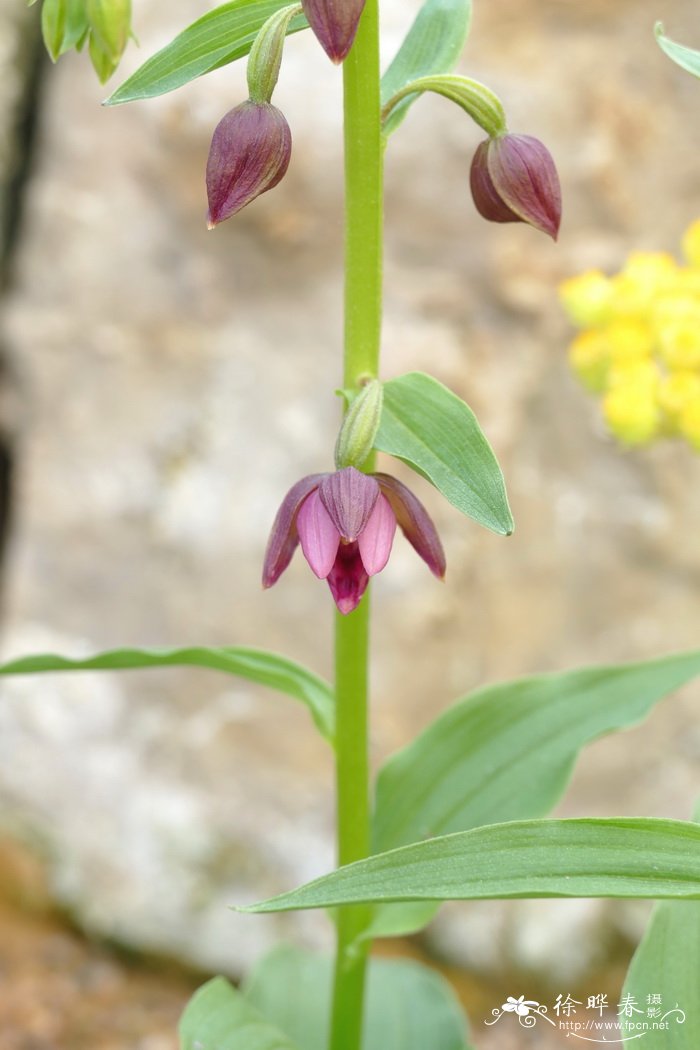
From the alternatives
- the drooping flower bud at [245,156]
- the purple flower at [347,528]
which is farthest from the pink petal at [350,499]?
the drooping flower bud at [245,156]

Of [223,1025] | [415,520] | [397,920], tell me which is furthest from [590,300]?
[223,1025]

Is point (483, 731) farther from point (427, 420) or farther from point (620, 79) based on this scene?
point (620, 79)

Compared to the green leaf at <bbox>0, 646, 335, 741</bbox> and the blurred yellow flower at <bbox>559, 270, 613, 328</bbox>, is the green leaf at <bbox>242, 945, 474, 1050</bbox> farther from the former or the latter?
the blurred yellow flower at <bbox>559, 270, 613, 328</bbox>

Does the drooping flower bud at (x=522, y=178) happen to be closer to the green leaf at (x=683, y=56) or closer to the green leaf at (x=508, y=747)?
the green leaf at (x=683, y=56)

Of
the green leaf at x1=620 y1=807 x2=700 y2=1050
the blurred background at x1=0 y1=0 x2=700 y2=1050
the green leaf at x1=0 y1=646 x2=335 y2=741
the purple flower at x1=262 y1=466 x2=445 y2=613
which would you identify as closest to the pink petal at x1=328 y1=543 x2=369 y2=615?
the purple flower at x1=262 y1=466 x2=445 y2=613

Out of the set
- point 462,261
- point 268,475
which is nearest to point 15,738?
point 268,475

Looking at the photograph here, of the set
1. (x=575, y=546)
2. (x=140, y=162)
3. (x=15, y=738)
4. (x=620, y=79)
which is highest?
(x=620, y=79)
